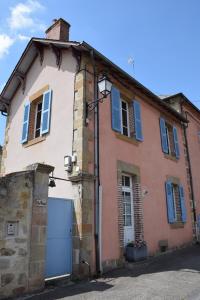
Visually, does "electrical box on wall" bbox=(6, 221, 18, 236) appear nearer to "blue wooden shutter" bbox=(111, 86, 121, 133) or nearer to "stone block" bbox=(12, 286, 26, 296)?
A: "stone block" bbox=(12, 286, 26, 296)

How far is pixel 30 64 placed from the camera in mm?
9320

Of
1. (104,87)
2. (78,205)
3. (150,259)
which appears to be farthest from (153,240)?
(104,87)

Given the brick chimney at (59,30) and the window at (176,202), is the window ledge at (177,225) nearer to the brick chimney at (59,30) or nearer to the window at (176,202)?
the window at (176,202)

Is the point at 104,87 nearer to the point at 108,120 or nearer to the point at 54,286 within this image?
the point at 108,120

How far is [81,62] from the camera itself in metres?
7.36

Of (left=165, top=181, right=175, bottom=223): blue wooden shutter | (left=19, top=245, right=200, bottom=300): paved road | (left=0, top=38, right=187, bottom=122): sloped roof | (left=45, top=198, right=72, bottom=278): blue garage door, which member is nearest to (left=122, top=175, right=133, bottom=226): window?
(left=19, top=245, right=200, bottom=300): paved road

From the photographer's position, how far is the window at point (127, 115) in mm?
7977

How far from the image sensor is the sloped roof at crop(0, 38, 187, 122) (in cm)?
724

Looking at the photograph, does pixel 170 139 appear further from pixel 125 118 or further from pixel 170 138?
pixel 125 118

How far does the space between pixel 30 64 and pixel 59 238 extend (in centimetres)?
618

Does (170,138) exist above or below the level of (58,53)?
below

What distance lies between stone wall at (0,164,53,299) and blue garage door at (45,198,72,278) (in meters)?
0.47

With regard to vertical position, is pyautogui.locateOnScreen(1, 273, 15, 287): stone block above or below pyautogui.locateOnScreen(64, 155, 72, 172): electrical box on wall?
below

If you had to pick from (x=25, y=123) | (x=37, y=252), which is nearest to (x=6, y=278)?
(x=37, y=252)
